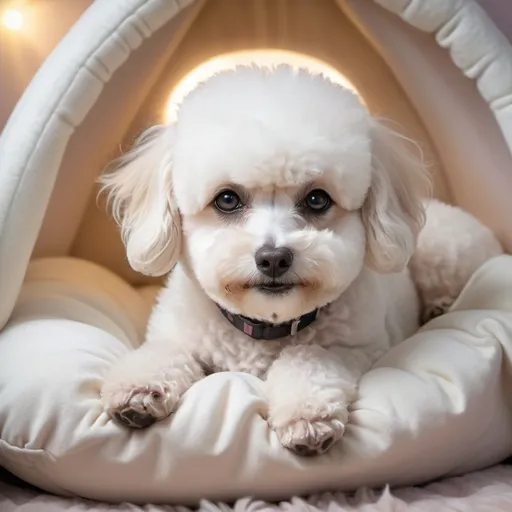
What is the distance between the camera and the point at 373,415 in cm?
132

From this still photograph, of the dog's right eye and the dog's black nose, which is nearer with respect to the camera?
the dog's black nose

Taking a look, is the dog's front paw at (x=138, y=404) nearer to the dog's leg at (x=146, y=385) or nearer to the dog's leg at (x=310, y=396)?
the dog's leg at (x=146, y=385)

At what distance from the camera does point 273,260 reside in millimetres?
1260

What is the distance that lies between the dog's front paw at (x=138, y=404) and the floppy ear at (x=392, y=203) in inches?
18.2

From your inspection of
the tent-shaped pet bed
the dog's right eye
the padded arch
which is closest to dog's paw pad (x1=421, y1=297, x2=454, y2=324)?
the tent-shaped pet bed

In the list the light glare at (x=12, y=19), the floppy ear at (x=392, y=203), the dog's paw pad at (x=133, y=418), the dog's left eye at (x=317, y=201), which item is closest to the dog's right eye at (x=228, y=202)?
the dog's left eye at (x=317, y=201)

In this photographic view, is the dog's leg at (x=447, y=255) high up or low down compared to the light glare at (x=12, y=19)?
down

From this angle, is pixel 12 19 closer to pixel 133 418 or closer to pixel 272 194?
pixel 272 194

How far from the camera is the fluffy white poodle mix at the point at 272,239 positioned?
1.29m

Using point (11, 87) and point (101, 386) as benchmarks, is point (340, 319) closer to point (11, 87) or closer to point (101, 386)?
point (101, 386)

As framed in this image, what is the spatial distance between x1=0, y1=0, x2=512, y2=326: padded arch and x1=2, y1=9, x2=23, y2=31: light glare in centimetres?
33

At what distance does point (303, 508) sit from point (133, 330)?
0.74 meters

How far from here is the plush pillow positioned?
1.27 m

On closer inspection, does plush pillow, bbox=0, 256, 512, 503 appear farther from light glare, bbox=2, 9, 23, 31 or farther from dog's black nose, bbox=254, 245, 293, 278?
light glare, bbox=2, 9, 23, 31
